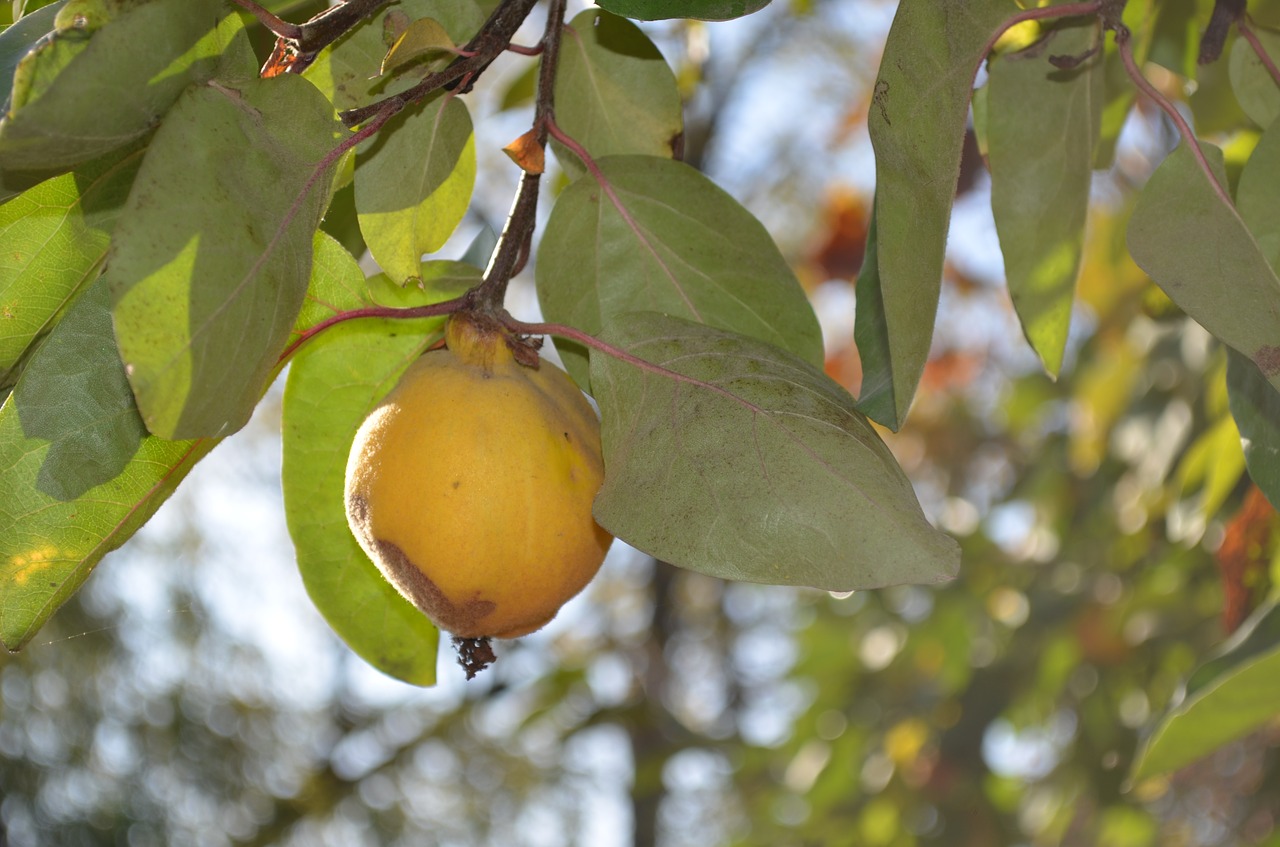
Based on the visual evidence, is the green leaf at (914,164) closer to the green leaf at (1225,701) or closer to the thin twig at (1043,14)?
the thin twig at (1043,14)

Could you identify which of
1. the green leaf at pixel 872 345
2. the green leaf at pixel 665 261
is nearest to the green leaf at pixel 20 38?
the green leaf at pixel 665 261

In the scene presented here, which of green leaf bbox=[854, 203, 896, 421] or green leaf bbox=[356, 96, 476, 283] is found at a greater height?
green leaf bbox=[356, 96, 476, 283]

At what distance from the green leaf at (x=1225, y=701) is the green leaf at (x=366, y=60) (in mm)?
635

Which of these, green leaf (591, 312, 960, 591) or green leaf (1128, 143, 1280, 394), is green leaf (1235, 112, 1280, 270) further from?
green leaf (591, 312, 960, 591)

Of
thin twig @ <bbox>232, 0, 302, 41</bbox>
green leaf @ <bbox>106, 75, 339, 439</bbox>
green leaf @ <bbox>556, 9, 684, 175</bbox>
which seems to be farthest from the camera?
green leaf @ <bbox>556, 9, 684, 175</bbox>

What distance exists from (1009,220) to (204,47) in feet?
1.40

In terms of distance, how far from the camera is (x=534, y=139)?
23.6 inches

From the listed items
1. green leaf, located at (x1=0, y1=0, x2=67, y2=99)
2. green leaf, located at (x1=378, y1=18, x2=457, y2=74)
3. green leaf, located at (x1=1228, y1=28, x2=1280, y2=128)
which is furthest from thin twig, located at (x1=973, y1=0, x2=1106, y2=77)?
green leaf, located at (x1=0, y1=0, x2=67, y2=99)

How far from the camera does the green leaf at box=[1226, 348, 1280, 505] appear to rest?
0.58m

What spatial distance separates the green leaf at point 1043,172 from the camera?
646 mm

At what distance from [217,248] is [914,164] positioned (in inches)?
10.7

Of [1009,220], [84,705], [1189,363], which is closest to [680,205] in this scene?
[1009,220]

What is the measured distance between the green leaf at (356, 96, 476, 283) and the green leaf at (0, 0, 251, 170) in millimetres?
123

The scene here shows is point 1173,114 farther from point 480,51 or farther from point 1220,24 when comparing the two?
point 480,51
